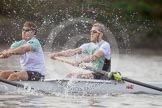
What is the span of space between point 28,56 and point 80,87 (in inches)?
50.7

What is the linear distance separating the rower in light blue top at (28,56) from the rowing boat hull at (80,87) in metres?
0.19

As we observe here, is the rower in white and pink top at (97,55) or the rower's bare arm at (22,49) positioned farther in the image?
the rower in white and pink top at (97,55)

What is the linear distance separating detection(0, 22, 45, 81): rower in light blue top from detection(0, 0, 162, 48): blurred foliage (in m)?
19.0

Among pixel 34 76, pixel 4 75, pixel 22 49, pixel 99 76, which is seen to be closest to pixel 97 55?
pixel 99 76

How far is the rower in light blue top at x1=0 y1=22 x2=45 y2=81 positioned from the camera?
1463 centimetres

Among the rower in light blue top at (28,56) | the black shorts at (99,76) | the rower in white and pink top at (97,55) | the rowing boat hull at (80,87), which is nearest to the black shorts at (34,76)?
the rower in light blue top at (28,56)

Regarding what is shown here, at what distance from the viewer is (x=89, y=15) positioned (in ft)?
122

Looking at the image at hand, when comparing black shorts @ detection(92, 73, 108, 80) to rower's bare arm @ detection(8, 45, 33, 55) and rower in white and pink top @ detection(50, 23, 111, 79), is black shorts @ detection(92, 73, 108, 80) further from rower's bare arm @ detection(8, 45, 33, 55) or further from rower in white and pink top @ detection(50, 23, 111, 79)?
rower's bare arm @ detection(8, 45, 33, 55)

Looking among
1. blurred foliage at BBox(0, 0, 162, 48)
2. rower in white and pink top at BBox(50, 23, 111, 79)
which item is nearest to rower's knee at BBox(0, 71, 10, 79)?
rower in white and pink top at BBox(50, 23, 111, 79)

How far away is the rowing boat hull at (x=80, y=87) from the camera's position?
1462 cm

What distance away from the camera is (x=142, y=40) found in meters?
38.1

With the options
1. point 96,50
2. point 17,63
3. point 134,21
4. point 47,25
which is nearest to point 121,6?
point 134,21

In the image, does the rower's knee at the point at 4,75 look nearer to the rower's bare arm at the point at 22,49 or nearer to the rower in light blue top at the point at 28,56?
the rower in light blue top at the point at 28,56

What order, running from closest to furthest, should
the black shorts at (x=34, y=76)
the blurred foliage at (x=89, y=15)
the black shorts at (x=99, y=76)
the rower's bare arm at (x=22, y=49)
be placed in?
the rower's bare arm at (x=22, y=49) < the black shorts at (x=34, y=76) < the black shorts at (x=99, y=76) < the blurred foliage at (x=89, y=15)
